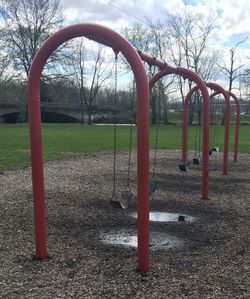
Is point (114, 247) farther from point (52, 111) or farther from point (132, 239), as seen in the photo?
point (52, 111)

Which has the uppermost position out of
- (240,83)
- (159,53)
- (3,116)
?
(159,53)

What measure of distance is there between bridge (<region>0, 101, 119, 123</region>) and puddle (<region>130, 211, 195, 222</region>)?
51.1m

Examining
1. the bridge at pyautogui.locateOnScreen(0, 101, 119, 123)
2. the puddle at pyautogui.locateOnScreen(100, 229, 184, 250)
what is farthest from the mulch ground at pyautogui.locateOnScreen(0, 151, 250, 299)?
the bridge at pyautogui.locateOnScreen(0, 101, 119, 123)

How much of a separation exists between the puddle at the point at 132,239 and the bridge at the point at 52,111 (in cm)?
5210

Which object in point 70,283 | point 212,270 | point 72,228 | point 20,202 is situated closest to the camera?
point 70,283

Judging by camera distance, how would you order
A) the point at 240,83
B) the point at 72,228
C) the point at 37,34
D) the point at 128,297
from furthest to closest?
the point at 240,83 < the point at 37,34 < the point at 72,228 < the point at 128,297

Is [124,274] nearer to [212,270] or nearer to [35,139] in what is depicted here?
[212,270]

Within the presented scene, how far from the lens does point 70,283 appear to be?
401 cm

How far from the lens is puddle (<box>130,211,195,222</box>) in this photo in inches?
265

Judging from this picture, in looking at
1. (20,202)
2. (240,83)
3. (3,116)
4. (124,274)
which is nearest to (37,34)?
(3,116)

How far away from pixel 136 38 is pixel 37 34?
13.3 m

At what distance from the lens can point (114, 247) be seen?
520cm

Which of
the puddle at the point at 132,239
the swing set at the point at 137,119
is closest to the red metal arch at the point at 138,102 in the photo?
the swing set at the point at 137,119

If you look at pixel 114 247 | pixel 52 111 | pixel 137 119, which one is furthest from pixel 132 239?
pixel 52 111
